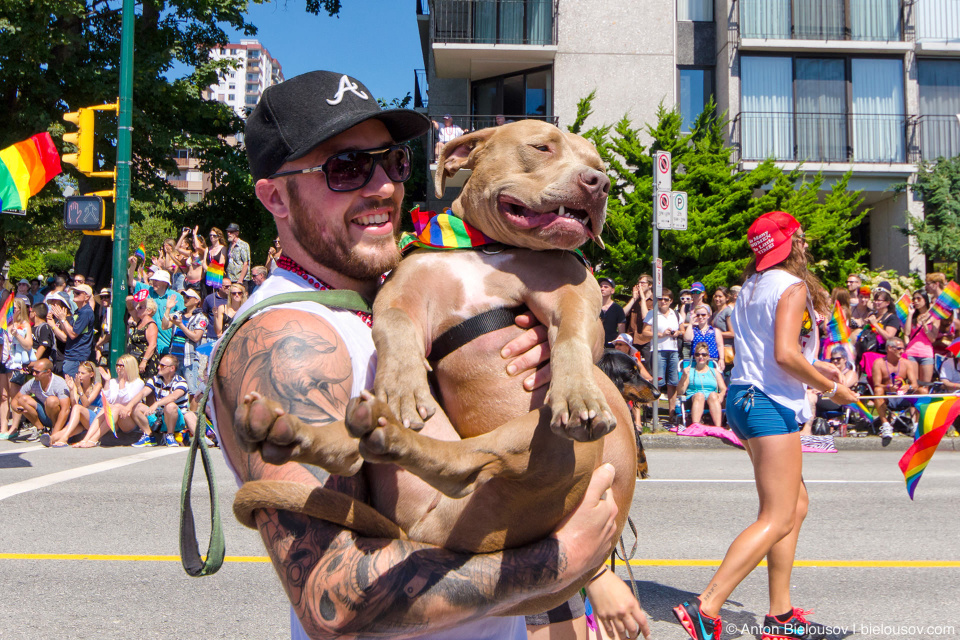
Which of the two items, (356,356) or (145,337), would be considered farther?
(145,337)

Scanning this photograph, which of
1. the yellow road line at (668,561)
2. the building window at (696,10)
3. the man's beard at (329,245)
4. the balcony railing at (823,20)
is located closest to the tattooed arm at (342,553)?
the man's beard at (329,245)

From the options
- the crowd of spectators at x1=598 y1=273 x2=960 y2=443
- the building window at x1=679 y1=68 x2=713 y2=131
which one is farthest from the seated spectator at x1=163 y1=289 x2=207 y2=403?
the building window at x1=679 y1=68 x2=713 y2=131

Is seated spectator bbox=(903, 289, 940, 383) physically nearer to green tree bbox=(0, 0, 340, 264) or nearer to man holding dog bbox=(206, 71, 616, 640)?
man holding dog bbox=(206, 71, 616, 640)

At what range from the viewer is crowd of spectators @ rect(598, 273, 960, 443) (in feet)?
37.1

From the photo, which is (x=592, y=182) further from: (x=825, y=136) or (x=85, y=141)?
(x=825, y=136)

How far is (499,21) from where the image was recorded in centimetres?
2105

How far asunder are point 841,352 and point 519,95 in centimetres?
1303

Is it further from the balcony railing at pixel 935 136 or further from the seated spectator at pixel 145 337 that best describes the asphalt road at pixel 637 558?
the balcony railing at pixel 935 136

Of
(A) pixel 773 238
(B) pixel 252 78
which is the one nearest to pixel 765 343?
(A) pixel 773 238

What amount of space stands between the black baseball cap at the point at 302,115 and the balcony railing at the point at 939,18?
78.2ft

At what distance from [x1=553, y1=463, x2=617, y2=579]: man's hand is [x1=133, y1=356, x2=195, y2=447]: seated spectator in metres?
10.4

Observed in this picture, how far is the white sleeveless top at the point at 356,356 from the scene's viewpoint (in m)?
1.77

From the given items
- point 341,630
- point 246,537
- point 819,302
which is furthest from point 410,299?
point 246,537

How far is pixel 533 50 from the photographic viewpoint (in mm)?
20797
